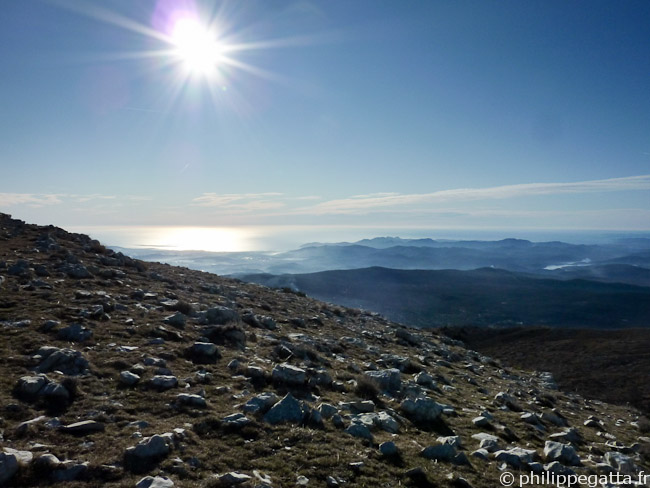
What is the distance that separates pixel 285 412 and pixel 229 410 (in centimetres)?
118

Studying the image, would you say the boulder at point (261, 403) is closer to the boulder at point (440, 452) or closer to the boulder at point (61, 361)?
the boulder at point (440, 452)

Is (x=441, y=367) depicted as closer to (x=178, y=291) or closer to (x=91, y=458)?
(x=178, y=291)

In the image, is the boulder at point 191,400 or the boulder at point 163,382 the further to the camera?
the boulder at point 163,382

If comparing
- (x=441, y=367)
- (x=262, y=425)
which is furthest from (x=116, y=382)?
(x=441, y=367)

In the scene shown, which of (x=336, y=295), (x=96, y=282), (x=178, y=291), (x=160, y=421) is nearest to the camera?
(x=160, y=421)

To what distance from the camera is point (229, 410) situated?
25.9 ft

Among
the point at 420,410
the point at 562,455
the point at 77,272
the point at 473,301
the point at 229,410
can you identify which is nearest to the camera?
the point at 229,410

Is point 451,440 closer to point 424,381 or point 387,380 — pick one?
point 387,380

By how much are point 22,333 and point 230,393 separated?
6.07 meters

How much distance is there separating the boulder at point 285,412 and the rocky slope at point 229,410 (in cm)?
3

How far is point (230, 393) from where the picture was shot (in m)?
8.83

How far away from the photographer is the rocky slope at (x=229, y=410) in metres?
5.98

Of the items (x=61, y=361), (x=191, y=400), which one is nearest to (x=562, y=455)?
(x=191, y=400)

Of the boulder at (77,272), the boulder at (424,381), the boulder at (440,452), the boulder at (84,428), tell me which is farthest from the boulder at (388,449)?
the boulder at (77,272)
